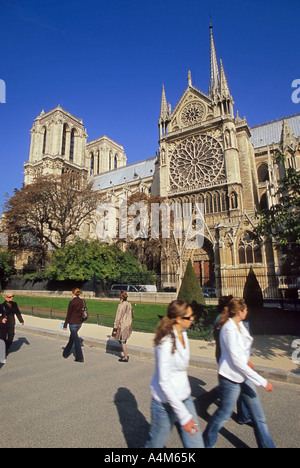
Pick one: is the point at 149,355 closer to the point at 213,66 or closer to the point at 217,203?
the point at 217,203

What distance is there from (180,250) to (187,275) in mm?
14926

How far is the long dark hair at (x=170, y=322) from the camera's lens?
2.40 m

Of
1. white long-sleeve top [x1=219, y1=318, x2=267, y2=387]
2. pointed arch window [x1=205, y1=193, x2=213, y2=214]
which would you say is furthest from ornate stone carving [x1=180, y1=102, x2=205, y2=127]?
white long-sleeve top [x1=219, y1=318, x2=267, y2=387]

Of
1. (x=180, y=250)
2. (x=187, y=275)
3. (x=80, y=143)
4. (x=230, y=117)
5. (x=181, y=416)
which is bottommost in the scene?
(x=181, y=416)

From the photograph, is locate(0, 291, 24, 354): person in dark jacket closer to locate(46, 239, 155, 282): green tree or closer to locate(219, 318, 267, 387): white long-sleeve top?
locate(219, 318, 267, 387): white long-sleeve top

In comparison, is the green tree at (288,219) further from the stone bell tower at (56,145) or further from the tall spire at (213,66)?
the stone bell tower at (56,145)

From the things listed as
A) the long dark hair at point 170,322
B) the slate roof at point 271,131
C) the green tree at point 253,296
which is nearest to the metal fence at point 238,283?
the green tree at point 253,296

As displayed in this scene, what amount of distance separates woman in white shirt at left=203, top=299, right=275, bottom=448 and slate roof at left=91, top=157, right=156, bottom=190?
160 ft

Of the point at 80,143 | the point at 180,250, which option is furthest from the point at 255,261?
the point at 80,143

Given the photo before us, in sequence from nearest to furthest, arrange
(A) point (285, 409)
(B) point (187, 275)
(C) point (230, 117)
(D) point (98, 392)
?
(A) point (285, 409) < (D) point (98, 392) < (B) point (187, 275) < (C) point (230, 117)

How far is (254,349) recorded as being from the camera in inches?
272

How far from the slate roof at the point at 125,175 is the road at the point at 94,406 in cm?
4650

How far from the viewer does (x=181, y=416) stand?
2.17m
